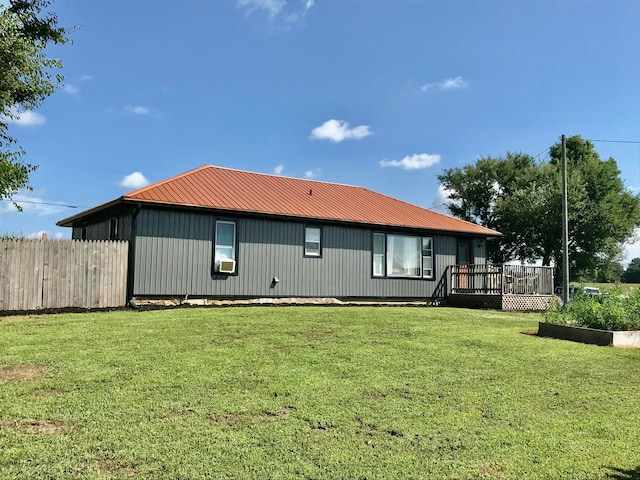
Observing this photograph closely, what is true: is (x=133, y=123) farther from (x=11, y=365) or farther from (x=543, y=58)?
(x=11, y=365)

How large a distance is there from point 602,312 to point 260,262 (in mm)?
8743

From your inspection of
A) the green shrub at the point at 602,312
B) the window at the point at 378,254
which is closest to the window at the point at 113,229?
the window at the point at 378,254

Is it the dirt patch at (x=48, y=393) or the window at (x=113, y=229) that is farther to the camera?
the window at (x=113, y=229)

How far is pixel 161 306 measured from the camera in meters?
12.0

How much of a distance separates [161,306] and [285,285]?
12.3 ft

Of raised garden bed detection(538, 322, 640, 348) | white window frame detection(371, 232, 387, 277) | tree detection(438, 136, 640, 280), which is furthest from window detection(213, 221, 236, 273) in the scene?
tree detection(438, 136, 640, 280)

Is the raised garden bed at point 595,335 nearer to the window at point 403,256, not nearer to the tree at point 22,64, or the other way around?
the window at point 403,256

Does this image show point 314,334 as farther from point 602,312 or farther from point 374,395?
point 602,312

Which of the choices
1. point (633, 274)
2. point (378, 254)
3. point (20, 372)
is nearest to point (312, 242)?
point (378, 254)

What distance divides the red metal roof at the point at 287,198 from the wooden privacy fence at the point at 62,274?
168 centimetres

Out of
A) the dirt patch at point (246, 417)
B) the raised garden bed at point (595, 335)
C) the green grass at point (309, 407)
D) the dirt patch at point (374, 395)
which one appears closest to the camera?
the green grass at point (309, 407)

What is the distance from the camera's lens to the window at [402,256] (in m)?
16.0

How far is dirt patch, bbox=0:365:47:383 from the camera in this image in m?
4.77

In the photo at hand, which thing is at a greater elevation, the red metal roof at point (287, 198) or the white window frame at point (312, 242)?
the red metal roof at point (287, 198)
